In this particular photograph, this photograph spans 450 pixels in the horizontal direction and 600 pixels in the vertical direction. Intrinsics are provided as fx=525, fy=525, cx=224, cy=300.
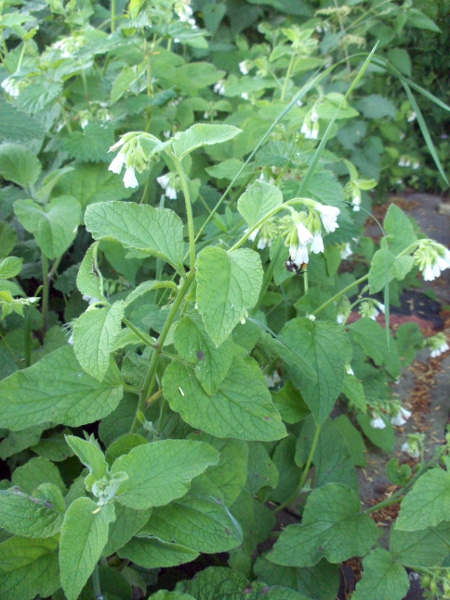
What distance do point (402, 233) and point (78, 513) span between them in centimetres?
110

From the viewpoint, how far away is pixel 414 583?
158 cm

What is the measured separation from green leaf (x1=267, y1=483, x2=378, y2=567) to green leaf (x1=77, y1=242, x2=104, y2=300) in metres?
0.75

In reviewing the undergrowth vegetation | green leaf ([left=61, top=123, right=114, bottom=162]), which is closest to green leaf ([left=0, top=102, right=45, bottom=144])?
the undergrowth vegetation

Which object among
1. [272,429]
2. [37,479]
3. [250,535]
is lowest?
[250,535]

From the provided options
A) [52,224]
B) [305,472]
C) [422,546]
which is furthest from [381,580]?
[52,224]

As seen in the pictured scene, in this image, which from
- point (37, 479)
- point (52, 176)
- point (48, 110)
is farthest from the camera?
point (48, 110)

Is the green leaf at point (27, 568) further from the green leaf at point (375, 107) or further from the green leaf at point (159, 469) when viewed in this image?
the green leaf at point (375, 107)

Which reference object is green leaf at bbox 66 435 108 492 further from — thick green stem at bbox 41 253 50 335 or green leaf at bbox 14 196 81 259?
thick green stem at bbox 41 253 50 335

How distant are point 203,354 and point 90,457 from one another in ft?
0.91

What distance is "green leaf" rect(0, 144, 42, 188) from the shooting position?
1.73 metres

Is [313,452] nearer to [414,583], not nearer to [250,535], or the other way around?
[250,535]

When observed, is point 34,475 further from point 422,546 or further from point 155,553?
point 422,546

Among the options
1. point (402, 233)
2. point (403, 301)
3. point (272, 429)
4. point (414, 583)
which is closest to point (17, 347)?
point (272, 429)

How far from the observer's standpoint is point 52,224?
1.54 meters
